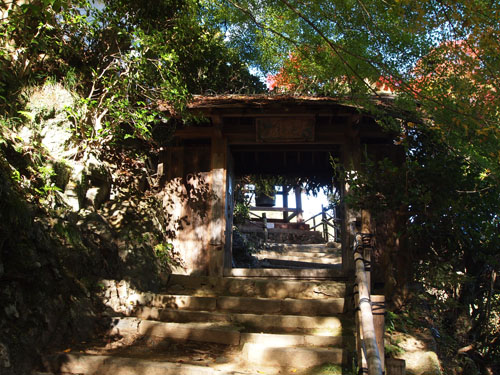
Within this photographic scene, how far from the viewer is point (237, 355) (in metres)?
4.29

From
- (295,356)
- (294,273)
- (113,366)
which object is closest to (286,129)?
(294,273)

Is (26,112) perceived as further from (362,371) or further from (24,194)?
(362,371)

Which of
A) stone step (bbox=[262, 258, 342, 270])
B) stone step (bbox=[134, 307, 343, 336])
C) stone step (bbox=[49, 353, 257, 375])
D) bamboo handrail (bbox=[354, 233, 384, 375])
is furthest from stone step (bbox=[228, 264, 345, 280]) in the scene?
stone step (bbox=[262, 258, 342, 270])

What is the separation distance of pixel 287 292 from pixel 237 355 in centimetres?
146

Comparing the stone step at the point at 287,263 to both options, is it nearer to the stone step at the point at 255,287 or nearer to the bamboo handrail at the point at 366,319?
the stone step at the point at 255,287

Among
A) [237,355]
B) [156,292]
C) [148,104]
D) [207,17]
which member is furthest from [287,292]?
[207,17]

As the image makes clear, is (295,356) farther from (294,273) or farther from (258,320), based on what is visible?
(294,273)

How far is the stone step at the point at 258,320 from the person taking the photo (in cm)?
475

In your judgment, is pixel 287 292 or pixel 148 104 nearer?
pixel 287 292

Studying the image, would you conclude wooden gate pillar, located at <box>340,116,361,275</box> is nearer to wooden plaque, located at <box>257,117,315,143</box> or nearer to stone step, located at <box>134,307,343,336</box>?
wooden plaque, located at <box>257,117,315,143</box>

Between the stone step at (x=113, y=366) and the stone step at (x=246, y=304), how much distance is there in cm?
144

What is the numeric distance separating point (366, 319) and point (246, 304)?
2.36 meters

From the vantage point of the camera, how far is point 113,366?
12.6 ft

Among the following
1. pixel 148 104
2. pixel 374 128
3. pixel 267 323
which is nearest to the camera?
pixel 267 323
